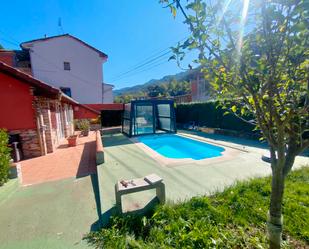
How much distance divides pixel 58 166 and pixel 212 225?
24.6ft

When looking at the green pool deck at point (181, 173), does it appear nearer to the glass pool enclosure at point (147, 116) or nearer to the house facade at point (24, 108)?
the house facade at point (24, 108)

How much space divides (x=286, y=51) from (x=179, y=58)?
100 centimetres

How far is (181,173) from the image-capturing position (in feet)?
21.2

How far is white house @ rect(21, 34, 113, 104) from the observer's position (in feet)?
74.9

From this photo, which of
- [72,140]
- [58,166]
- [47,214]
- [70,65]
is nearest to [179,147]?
[72,140]

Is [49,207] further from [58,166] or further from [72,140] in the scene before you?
[72,140]

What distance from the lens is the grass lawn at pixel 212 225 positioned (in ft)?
10.5

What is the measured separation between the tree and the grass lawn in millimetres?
1948

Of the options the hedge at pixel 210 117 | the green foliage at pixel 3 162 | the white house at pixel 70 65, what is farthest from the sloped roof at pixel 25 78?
the white house at pixel 70 65

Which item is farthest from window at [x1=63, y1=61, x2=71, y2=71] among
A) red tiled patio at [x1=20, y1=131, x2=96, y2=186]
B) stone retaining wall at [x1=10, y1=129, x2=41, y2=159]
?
stone retaining wall at [x1=10, y1=129, x2=41, y2=159]

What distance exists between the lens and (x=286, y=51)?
1.66 meters

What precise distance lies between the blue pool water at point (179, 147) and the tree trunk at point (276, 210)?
8130mm

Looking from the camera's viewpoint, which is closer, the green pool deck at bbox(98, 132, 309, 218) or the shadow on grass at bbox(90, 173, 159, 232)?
the shadow on grass at bbox(90, 173, 159, 232)

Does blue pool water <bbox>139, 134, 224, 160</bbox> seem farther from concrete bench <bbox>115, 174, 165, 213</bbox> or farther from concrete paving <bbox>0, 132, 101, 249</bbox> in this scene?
concrete bench <bbox>115, 174, 165, 213</bbox>
